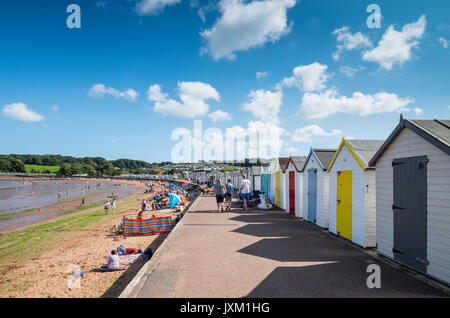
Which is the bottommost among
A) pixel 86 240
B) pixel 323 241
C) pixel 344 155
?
pixel 86 240

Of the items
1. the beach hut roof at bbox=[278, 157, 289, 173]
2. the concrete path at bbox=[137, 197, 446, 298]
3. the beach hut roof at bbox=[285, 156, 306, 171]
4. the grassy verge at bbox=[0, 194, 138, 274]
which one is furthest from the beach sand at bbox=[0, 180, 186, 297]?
the beach hut roof at bbox=[278, 157, 289, 173]

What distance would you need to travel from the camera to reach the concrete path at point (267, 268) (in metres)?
4.93

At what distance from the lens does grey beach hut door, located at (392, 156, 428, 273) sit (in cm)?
564

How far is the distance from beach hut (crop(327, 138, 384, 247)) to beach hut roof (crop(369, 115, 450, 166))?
150cm

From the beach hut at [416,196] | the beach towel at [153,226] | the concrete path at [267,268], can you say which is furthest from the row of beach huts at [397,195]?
the beach towel at [153,226]

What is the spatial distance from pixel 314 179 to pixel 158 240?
26.7 feet

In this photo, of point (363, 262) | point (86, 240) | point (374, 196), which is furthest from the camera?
point (86, 240)

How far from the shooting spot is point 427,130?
18.4 feet

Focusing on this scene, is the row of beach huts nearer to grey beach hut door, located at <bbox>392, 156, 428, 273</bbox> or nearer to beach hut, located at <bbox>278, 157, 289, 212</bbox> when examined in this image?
grey beach hut door, located at <bbox>392, 156, 428, 273</bbox>

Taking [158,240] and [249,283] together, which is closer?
[249,283]

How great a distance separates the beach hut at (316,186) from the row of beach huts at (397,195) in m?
0.04

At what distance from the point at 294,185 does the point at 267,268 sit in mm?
8432
